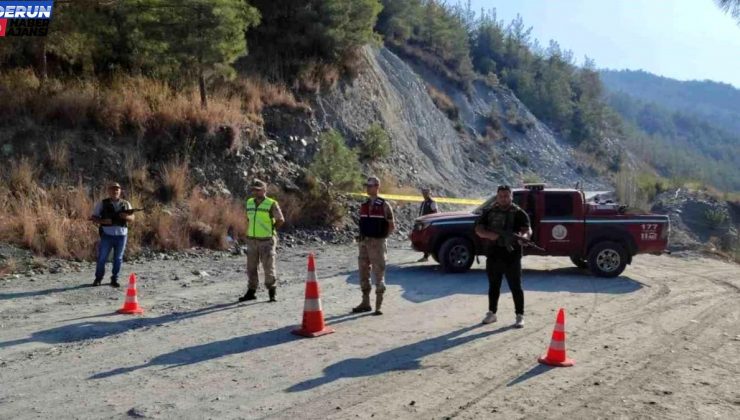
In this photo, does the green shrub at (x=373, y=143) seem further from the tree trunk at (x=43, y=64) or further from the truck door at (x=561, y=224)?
the truck door at (x=561, y=224)

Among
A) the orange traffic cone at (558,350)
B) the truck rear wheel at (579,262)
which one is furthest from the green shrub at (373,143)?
the orange traffic cone at (558,350)

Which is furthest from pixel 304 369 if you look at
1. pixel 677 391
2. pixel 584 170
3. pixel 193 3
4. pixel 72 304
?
pixel 584 170

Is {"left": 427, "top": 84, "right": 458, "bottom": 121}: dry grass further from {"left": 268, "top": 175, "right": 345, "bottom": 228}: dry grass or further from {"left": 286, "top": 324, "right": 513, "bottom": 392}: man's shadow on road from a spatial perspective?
{"left": 286, "top": 324, "right": 513, "bottom": 392}: man's shadow on road

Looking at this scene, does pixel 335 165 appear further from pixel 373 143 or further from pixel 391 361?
pixel 391 361

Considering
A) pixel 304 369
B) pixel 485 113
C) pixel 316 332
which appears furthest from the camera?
pixel 485 113

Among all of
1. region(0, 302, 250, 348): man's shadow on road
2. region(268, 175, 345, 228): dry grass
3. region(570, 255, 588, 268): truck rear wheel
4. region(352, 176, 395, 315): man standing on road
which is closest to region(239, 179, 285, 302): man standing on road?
region(0, 302, 250, 348): man's shadow on road

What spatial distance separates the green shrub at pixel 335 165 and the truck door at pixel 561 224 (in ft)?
26.5

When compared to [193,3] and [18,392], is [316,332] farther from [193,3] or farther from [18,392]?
[193,3]

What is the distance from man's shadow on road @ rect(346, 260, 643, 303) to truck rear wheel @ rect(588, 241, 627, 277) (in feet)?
0.57

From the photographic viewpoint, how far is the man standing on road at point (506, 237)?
9.60 meters

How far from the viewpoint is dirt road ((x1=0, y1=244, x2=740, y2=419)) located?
21.4 ft

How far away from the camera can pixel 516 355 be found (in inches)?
328

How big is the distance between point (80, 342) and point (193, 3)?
13155 millimetres

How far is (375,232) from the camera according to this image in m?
10.2
